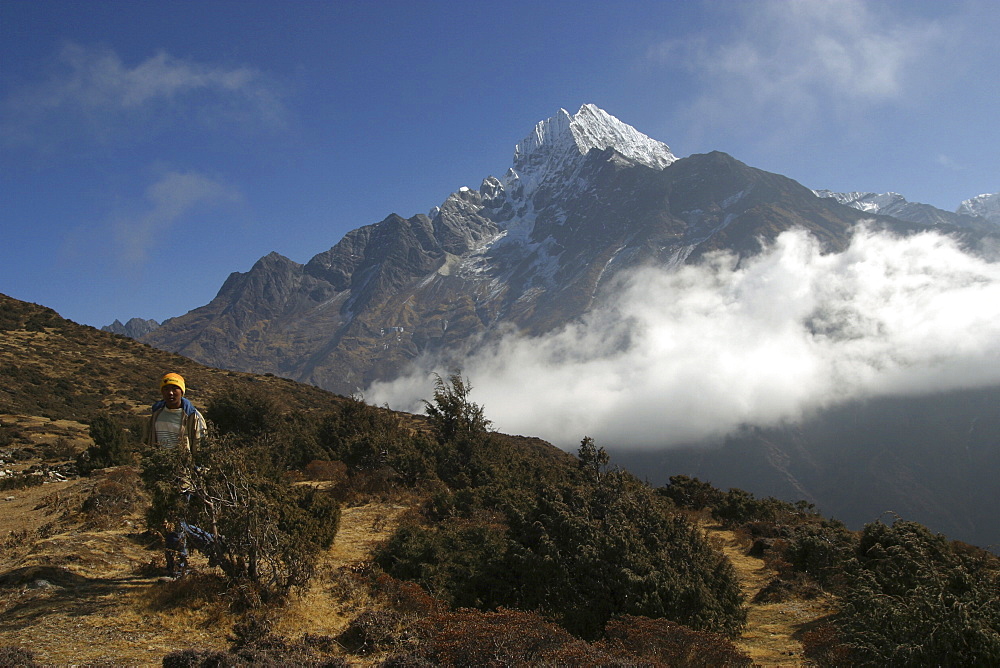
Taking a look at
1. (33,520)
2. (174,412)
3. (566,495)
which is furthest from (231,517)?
(33,520)

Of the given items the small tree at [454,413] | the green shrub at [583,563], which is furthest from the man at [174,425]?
the small tree at [454,413]

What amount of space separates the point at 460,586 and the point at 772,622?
6.36 meters

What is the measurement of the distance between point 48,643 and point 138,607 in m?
1.17

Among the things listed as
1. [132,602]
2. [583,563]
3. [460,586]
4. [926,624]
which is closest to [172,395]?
[132,602]

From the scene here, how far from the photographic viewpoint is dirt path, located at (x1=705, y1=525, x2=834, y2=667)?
8.70 metres

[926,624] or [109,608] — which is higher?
[926,624]

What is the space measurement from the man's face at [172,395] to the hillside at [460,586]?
0.93m

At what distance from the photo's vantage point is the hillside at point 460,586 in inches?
255

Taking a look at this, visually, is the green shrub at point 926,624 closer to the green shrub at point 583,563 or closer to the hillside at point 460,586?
the hillside at point 460,586

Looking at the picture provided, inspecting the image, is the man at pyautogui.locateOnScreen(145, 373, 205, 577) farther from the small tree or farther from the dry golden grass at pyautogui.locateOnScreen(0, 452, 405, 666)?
the small tree

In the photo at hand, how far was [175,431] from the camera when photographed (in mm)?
8508

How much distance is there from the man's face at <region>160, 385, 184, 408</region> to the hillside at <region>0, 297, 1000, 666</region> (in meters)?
0.93

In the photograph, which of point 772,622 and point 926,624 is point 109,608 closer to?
point 926,624

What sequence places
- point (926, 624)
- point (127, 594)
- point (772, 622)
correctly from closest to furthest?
1. point (926, 624)
2. point (127, 594)
3. point (772, 622)
